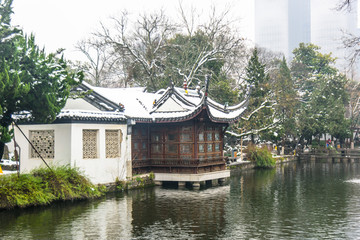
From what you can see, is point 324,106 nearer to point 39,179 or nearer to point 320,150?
point 320,150

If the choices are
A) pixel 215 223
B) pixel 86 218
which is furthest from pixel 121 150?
pixel 215 223

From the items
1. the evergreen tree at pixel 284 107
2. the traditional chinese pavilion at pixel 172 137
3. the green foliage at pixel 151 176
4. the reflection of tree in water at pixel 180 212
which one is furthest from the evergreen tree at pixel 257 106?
the reflection of tree in water at pixel 180 212

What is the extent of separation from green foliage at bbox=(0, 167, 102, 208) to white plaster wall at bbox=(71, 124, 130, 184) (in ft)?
2.34

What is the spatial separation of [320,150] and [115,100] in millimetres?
29882

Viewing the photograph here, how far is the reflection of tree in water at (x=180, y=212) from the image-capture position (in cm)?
1205

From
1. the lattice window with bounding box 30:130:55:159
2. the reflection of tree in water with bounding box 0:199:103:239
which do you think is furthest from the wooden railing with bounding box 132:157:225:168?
the reflection of tree in water with bounding box 0:199:103:239

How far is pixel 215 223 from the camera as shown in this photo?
13.0 meters

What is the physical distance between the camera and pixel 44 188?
53.1 feet

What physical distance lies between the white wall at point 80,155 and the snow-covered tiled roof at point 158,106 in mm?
1253

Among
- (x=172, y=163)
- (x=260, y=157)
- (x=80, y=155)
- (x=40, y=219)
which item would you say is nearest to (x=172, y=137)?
(x=172, y=163)

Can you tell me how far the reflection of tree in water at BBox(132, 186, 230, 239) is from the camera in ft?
39.5

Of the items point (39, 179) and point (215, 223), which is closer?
point (215, 223)

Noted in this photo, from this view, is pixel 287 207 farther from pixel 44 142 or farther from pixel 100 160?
pixel 44 142

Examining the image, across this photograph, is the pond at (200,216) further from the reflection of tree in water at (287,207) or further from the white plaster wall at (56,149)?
the white plaster wall at (56,149)
